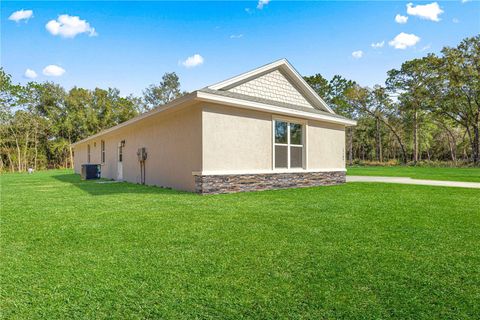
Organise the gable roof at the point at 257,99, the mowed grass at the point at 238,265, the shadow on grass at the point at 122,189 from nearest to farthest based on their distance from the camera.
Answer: the mowed grass at the point at 238,265
the gable roof at the point at 257,99
the shadow on grass at the point at 122,189

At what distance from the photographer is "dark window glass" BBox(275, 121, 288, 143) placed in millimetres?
9300

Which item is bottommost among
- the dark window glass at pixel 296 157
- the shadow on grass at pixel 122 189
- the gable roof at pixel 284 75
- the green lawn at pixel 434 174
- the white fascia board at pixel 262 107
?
the green lawn at pixel 434 174

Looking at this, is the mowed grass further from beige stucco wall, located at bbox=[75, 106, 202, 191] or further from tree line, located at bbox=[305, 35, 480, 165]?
tree line, located at bbox=[305, 35, 480, 165]

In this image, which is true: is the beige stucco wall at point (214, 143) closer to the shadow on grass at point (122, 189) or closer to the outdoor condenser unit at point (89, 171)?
the shadow on grass at point (122, 189)

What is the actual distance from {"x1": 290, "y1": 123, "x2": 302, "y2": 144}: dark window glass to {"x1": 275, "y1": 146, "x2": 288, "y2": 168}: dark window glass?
0.50m

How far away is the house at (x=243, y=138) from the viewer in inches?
306

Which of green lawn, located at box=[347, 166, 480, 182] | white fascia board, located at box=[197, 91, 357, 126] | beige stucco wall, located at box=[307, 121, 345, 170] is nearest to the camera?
white fascia board, located at box=[197, 91, 357, 126]

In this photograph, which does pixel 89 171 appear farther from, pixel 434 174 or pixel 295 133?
pixel 434 174

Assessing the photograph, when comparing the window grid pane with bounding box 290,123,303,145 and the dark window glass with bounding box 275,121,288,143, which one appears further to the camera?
the window grid pane with bounding box 290,123,303,145

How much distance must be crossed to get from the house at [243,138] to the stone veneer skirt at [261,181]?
27mm

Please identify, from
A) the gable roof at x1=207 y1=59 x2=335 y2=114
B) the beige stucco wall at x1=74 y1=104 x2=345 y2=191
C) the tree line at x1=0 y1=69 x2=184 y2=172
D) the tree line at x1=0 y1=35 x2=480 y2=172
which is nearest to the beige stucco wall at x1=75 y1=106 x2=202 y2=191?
the beige stucco wall at x1=74 y1=104 x2=345 y2=191

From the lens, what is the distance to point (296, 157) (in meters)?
9.83

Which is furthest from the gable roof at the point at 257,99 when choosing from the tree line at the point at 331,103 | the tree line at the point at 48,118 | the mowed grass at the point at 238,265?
the tree line at the point at 331,103

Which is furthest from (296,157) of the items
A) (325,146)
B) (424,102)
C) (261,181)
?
(424,102)
